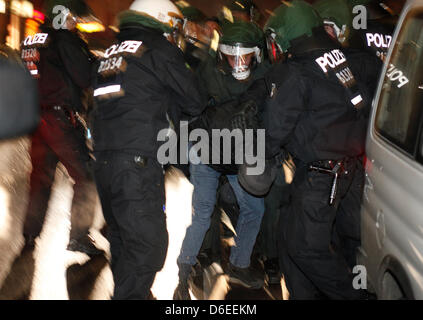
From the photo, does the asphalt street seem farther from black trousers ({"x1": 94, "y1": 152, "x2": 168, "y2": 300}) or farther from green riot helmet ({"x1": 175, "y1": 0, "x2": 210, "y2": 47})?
green riot helmet ({"x1": 175, "y1": 0, "x2": 210, "y2": 47})

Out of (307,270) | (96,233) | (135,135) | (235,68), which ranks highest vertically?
(235,68)

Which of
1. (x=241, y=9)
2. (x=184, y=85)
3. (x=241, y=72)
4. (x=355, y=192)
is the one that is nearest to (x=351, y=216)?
(x=355, y=192)

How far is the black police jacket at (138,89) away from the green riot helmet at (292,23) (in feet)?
2.04

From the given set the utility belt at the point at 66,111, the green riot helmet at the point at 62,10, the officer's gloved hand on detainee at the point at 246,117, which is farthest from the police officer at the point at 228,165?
the green riot helmet at the point at 62,10

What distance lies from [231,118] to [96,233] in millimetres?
2134

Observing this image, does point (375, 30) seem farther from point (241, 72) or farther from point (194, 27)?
point (194, 27)

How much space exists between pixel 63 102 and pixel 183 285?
6.24 feet

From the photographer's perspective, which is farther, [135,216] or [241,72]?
[241,72]

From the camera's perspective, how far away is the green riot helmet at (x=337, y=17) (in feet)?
12.8

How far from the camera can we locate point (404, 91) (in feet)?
8.46

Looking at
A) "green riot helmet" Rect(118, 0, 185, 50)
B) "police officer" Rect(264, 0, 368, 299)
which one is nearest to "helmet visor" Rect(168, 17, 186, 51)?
"green riot helmet" Rect(118, 0, 185, 50)
